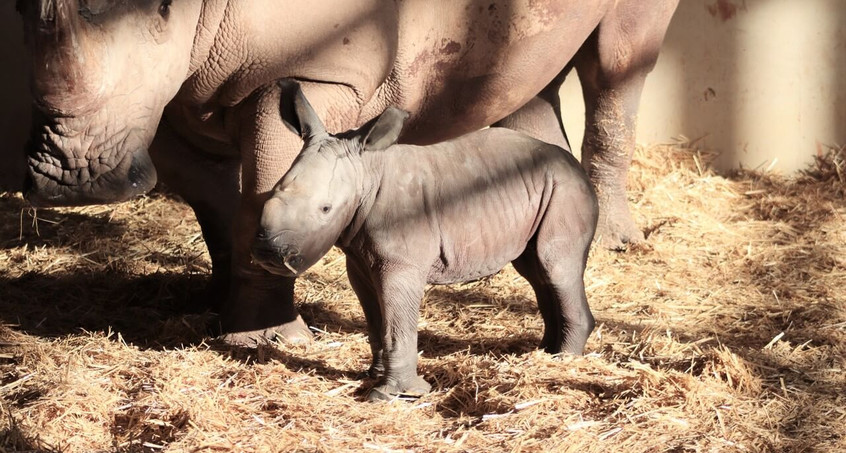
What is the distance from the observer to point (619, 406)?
393cm

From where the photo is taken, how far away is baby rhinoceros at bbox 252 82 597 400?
3.71m

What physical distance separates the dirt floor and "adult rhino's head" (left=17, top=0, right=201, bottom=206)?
0.80 meters

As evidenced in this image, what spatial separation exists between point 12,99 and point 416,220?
4136 millimetres

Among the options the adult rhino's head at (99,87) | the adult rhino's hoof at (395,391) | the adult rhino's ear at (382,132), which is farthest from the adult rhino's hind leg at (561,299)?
the adult rhino's head at (99,87)

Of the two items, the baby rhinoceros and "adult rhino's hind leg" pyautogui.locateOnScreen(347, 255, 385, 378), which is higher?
the baby rhinoceros

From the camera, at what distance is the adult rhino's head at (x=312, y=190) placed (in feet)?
11.8

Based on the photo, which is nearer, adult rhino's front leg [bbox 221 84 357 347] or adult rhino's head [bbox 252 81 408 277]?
adult rhino's head [bbox 252 81 408 277]

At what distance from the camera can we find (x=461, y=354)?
4.53m

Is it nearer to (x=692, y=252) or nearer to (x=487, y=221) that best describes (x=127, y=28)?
(x=487, y=221)

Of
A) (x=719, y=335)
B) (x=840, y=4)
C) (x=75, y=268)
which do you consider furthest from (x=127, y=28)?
(x=840, y=4)

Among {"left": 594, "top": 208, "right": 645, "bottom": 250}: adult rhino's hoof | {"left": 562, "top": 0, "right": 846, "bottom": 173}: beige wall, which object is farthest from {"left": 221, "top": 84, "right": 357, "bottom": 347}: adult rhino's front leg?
{"left": 562, "top": 0, "right": 846, "bottom": 173}: beige wall

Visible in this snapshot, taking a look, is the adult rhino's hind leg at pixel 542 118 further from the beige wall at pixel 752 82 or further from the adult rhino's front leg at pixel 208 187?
the adult rhino's front leg at pixel 208 187

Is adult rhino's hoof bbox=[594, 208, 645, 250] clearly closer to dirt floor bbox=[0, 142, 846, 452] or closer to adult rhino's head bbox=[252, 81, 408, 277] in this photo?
dirt floor bbox=[0, 142, 846, 452]

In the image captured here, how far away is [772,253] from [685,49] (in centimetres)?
199
